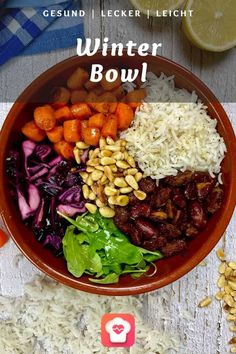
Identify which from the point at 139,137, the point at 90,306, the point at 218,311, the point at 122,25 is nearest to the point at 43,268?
the point at 90,306

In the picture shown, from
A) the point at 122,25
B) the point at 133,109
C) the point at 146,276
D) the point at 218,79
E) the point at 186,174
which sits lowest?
the point at 146,276

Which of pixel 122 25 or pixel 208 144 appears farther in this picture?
pixel 122 25

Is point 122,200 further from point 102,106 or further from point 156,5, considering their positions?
point 156,5

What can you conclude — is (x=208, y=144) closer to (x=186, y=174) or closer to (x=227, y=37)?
(x=186, y=174)

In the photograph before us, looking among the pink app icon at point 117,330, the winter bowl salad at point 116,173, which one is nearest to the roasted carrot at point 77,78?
the winter bowl salad at point 116,173

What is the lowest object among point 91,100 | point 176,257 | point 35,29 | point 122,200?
point 176,257

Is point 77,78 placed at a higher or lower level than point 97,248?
higher

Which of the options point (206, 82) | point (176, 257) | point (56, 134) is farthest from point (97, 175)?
point (206, 82)
